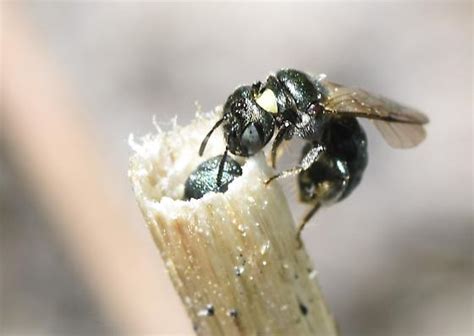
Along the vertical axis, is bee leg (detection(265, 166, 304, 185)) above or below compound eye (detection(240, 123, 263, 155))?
below

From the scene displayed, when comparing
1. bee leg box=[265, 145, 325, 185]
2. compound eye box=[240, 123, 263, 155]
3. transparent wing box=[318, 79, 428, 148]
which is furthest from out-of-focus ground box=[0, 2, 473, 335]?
compound eye box=[240, 123, 263, 155]

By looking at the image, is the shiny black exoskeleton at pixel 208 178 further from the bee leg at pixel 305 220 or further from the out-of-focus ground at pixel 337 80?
the out-of-focus ground at pixel 337 80

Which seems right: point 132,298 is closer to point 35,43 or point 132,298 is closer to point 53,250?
point 53,250

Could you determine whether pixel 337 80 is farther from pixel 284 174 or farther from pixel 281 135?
pixel 284 174

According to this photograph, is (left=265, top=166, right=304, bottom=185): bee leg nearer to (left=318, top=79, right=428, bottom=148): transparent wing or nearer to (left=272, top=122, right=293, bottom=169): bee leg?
(left=272, top=122, right=293, bottom=169): bee leg

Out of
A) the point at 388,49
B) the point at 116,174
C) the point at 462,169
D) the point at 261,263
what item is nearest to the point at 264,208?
the point at 261,263

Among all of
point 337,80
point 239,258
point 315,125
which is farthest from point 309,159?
point 337,80
